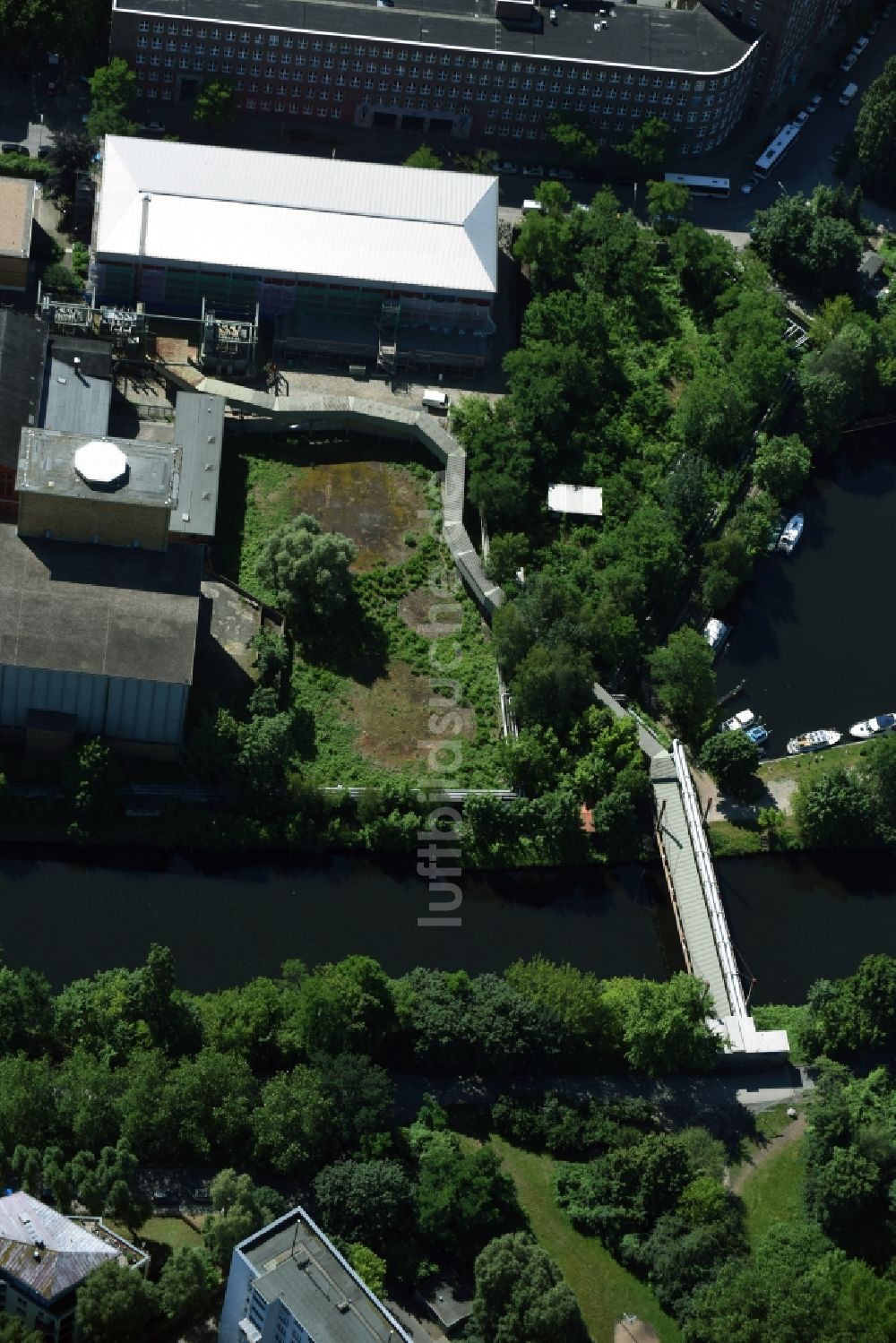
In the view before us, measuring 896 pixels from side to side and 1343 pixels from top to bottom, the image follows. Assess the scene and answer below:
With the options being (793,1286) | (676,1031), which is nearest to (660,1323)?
(793,1286)

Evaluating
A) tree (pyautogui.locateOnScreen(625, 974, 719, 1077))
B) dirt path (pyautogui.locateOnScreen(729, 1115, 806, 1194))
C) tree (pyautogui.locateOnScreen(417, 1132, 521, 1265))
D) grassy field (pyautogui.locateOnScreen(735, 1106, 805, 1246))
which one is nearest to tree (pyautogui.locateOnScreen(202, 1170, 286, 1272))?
tree (pyautogui.locateOnScreen(417, 1132, 521, 1265))

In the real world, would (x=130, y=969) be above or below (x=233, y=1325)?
above

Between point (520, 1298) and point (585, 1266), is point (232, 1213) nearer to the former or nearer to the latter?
point (520, 1298)

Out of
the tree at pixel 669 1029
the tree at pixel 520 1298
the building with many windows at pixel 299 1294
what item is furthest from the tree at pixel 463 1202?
the tree at pixel 669 1029

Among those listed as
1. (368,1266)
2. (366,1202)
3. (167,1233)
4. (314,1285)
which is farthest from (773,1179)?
(167,1233)

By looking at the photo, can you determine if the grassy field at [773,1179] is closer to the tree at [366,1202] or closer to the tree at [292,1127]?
the tree at [366,1202]

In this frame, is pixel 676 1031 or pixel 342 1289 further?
pixel 676 1031

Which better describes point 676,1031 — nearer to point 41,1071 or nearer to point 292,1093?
point 292,1093
